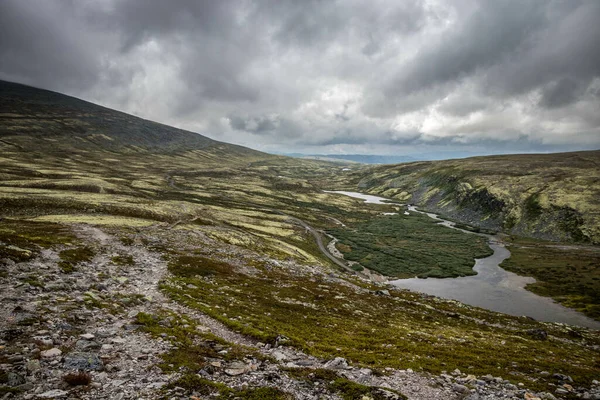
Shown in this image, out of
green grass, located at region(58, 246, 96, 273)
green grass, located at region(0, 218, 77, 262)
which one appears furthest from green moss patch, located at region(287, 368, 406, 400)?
green grass, located at region(0, 218, 77, 262)

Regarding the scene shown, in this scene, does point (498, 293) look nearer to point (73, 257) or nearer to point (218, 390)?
point (218, 390)

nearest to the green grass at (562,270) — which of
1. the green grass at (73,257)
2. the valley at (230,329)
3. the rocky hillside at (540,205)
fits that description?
the valley at (230,329)

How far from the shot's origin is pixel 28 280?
2355cm

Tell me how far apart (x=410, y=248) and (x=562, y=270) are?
145 ft

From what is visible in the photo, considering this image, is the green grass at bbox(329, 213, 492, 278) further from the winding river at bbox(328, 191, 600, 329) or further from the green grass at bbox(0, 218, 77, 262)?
the green grass at bbox(0, 218, 77, 262)

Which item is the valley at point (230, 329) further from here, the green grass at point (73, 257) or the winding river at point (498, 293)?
the winding river at point (498, 293)

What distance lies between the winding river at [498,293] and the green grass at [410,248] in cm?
459

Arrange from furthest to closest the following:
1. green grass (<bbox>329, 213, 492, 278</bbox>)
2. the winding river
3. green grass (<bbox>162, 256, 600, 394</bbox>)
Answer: green grass (<bbox>329, 213, 492, 278</bbox>), the winding river, green grass (<bbox>162, 256, 600, 394</bbox>)

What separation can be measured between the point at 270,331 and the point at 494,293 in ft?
226

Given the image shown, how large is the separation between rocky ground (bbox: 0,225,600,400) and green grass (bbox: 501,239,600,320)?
6479 centimetres

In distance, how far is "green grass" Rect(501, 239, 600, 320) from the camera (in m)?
66.7

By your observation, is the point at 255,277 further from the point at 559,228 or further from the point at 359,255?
the point at 559,228

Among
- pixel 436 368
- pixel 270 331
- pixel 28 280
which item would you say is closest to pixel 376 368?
pixel 436 368

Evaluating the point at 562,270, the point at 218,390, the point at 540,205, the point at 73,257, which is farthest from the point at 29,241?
the point at 540,205
